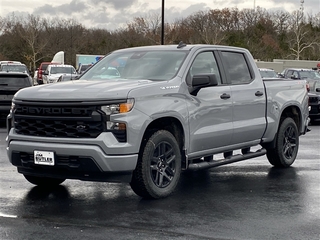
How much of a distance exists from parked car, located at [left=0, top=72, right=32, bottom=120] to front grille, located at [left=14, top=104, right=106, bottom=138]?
9.29 m

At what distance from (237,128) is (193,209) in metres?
1.94

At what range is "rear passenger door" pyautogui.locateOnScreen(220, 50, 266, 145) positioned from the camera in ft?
26.7

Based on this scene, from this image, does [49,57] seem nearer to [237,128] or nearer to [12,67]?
[12,67]

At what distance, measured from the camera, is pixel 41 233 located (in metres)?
5.39

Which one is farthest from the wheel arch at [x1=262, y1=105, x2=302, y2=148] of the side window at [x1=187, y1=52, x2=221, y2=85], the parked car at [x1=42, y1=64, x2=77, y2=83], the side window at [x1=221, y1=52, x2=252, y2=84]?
the parked car at [x1=42, y1=64, x2=77, y2=83]

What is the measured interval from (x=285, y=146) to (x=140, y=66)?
317cm

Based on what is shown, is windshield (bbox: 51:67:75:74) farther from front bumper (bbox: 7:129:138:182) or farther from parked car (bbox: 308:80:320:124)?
front bumper (bbox: 7:129:138:182)

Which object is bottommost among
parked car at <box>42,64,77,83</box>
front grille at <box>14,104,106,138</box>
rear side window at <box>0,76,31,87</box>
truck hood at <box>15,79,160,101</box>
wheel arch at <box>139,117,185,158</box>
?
parked car at <box>42,64,77,83</box>

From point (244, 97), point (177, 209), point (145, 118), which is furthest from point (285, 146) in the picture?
point (145, 118)

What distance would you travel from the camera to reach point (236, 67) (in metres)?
8.52

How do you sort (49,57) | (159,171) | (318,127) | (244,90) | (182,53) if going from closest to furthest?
(159,171), (182,53), (244,90), (318,127), (49,57)

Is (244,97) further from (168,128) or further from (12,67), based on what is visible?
(12,67)

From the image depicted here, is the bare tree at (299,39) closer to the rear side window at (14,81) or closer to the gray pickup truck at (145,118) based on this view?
the rear side window at (14,81)

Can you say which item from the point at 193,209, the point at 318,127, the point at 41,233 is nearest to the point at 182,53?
the point at 193,209
